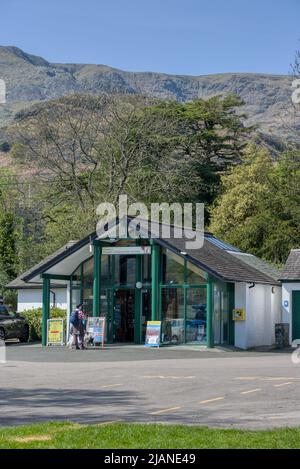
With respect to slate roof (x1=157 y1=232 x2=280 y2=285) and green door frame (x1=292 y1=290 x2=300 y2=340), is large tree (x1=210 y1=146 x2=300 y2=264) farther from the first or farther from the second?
green door frame (x1=292 y1=290 x2=300 y2=340)

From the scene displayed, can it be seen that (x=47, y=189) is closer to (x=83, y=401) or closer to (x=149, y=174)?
(x=149, y=174)

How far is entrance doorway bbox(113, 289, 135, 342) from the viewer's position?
4019 centimetres

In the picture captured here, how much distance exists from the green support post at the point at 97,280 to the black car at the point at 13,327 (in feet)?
16.5

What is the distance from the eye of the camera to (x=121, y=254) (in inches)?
1564

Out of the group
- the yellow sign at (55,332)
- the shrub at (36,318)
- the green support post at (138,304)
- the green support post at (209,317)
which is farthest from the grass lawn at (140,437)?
the shrub at (36,318)

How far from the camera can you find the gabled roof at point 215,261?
1468 inches

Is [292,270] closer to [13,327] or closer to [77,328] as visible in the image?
[77,328]

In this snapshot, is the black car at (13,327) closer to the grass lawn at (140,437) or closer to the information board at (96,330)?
the information board at (96,330)

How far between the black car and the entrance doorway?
17.6 feet

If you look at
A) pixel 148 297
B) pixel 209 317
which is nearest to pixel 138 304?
pixel 148 297

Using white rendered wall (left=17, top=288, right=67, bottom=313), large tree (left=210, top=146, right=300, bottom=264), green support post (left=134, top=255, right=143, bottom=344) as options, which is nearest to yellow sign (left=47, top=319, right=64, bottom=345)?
green support post (left=134, top=255, right=143, bottom=344)

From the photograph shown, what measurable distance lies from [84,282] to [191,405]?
25.0 meters

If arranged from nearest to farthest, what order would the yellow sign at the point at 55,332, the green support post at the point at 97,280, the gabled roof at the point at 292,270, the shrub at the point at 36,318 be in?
the green support post at the point at 97,280
the yellow sign at the point at 55,332
the gabled roof at the point at 292,270
the shrub at the point at 36,318
